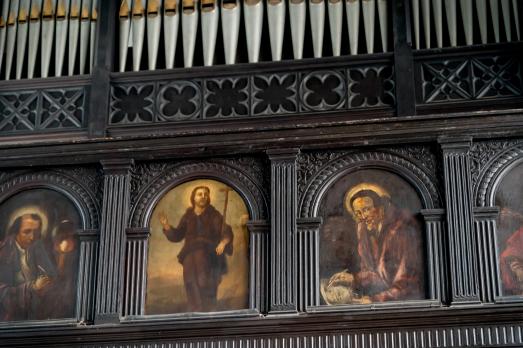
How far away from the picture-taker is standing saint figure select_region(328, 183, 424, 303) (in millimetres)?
16031

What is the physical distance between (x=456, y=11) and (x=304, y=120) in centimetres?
271

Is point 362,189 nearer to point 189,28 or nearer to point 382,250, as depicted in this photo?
point 382,250

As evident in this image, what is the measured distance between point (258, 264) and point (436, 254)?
7.61 feet

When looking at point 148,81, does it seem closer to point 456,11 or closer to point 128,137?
point 128,137

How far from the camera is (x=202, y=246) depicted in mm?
16766

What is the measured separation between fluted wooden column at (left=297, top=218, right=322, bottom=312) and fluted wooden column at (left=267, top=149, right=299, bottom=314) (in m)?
0.08

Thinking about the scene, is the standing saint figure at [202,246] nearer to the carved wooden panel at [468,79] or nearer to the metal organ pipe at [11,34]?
the carved wooden panel at [468,79]

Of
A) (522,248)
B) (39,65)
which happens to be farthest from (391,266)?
(39,65)

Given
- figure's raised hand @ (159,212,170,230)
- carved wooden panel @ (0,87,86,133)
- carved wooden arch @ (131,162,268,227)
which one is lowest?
figure's raised hand @ (159,212,170,230)

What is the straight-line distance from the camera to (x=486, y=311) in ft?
50.8

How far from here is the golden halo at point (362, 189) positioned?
16.6 metres

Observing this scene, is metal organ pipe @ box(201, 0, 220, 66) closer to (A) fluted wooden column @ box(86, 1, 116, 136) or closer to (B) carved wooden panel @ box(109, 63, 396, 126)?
(B) carved wooden panel @ box(109, 63, 396, 126)

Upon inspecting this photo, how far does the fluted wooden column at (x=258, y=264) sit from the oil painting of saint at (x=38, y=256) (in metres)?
2.41

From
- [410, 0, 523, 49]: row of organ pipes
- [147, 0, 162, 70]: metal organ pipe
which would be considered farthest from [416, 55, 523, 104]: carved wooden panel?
[147, 0, 162, 70]: metal organ pipe
